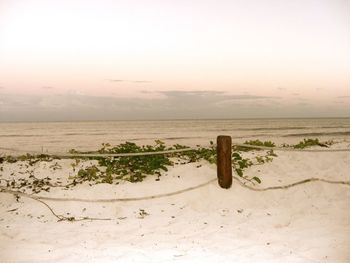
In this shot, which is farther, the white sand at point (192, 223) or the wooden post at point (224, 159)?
the wooden post at point (224, 159)

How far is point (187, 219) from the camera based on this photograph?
429 cm

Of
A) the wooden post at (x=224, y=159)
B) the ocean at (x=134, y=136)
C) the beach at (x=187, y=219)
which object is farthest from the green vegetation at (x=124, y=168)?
the ocean at (x=134, y=136)

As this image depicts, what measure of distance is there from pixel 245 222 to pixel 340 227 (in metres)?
1.01

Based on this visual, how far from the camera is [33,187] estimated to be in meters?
5.57

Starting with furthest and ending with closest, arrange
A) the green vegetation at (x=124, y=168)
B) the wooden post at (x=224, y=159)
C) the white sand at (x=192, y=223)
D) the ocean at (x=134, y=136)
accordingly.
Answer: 1. the ocean at (x=134, y=136)
2. the green vegetation at (x=124, y=168)
3. the wooden post at (x=224, y=159)
4. the white sand at (x=192, y=223)

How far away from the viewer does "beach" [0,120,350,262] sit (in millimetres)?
3256

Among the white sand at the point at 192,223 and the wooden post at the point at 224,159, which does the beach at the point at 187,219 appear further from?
the wooden post at the point at 224,159

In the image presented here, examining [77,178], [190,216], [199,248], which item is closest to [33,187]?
[77,178]

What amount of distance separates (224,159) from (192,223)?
4.10 feet

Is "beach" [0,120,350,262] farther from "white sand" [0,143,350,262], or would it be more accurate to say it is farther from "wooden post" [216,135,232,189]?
"wooden post" [216,135,232,189]

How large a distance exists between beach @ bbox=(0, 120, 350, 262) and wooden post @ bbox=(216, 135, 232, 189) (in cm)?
14

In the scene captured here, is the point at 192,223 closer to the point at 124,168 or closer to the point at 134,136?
the point at 124,168

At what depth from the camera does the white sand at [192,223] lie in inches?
127

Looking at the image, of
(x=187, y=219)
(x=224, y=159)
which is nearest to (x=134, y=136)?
(x=224, y=159)
